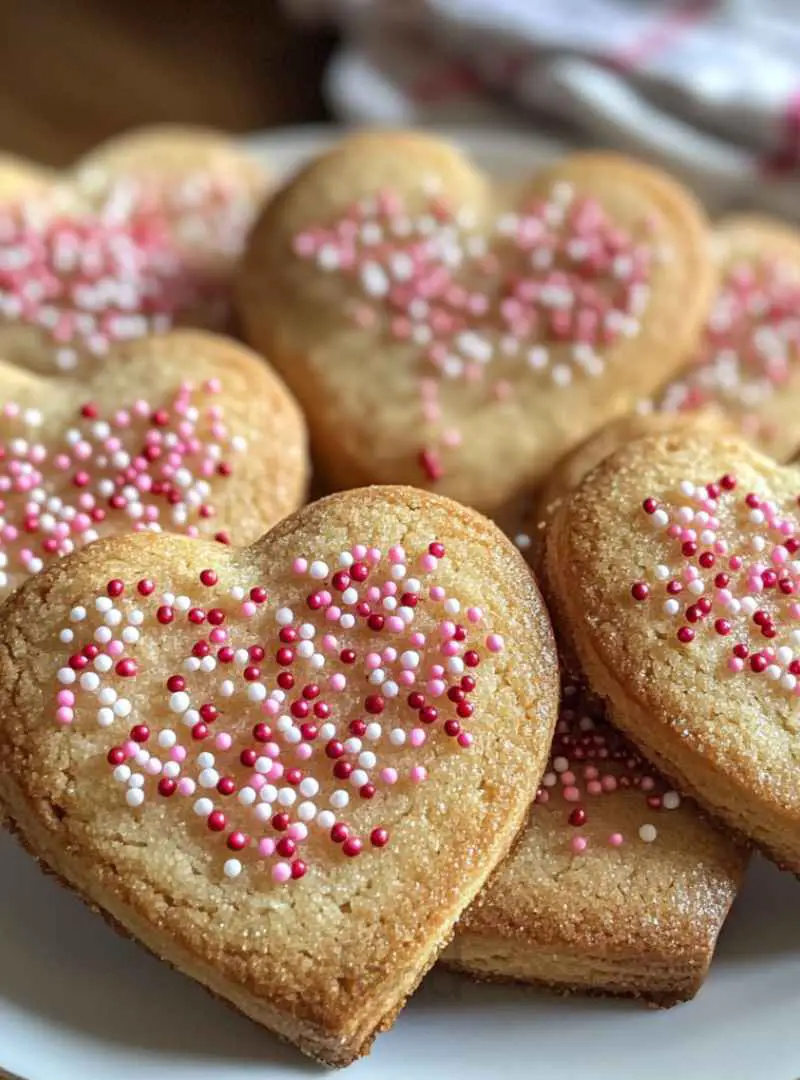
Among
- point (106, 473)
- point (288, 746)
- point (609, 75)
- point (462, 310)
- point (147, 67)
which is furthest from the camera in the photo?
point (147, 67)

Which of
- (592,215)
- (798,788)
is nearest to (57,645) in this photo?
(798,788)

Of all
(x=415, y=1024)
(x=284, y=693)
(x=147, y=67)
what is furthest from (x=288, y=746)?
(x=147, y=67)

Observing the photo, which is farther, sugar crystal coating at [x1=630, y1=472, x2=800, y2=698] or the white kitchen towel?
the white kitchen towel

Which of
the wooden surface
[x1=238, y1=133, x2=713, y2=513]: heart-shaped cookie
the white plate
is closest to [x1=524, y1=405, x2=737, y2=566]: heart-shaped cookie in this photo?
[x1=238, y1=133, x2=713, y2=513]: heart-shaped cookie

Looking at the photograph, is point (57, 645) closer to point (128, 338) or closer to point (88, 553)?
point (88, 553)

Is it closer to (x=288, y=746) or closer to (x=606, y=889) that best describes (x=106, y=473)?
(x=288, y=746)

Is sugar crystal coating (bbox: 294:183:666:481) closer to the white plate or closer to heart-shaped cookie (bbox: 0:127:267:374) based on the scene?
heart-shaped cookie (bbox: 0:127:267:374)

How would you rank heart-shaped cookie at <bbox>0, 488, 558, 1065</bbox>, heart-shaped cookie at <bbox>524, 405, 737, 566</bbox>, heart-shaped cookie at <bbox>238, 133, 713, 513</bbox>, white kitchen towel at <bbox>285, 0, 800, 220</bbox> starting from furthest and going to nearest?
1. white kitchen towel at <bbox>285, 0, 800, 220</bbox>
2. heart-shaped cookie at <bbox>238, 133, 713, 513</bbox>
3. heart-shaped cookie at <bbox>524, 405, 737, 566</bbox>
4. heart-shaped cookie at <bbox>0, 488, 558, 1065</bbox>
